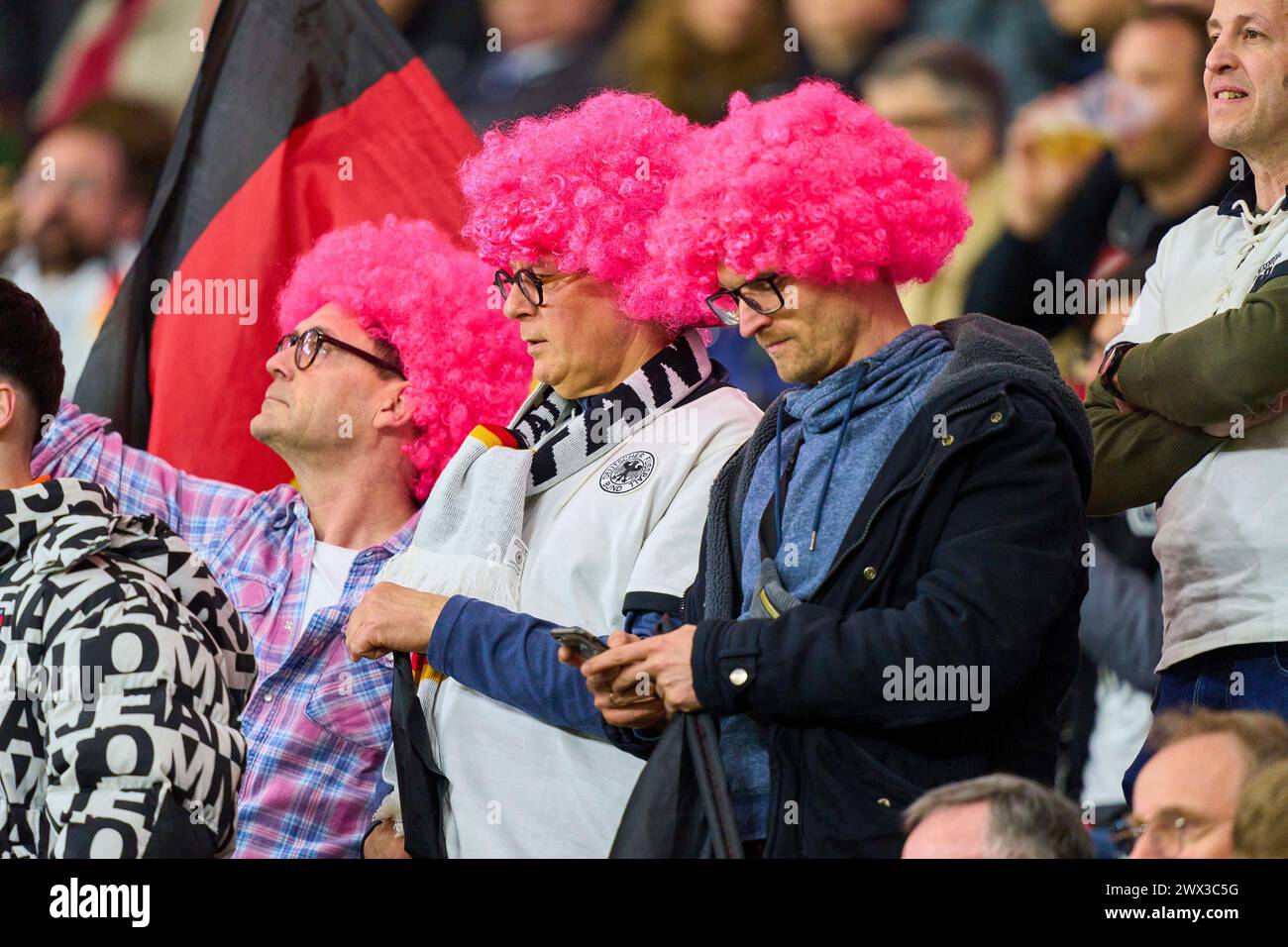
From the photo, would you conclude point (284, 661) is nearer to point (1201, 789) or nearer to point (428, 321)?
point (428, 321)

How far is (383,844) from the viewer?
3465mm

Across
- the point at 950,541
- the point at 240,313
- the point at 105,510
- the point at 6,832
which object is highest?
the point at 240,313

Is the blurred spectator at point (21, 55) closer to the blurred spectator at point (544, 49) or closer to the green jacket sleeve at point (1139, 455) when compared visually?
the blurred spectator at point (544, 49)

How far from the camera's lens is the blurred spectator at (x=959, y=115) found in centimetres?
432

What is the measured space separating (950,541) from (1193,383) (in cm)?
72

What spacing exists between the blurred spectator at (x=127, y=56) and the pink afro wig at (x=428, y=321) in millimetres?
923

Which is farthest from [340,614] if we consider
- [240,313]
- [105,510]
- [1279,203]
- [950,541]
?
[1279,203]

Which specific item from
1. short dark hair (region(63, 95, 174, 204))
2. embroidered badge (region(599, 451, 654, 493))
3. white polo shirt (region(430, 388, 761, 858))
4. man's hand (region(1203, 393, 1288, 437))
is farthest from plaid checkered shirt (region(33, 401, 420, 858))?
man's hand (region(1203, 393, 1288, 437))

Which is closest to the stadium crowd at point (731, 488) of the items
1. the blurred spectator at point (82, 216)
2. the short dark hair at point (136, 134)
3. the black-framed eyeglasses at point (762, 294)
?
the black-framed eyeglasses at point (762, 294)

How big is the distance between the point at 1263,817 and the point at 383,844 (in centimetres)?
159

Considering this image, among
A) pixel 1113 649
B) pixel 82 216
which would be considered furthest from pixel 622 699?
pixel 82 216
